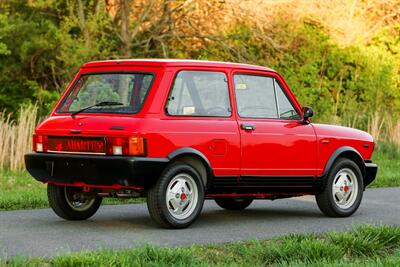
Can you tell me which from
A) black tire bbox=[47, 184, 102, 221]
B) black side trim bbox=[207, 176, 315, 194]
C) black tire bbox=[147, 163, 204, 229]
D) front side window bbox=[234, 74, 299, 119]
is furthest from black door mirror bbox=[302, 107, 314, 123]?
black tire bbox=[47, 184, 102, 221]

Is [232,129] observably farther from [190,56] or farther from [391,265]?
[190,56]

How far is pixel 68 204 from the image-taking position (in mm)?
11180

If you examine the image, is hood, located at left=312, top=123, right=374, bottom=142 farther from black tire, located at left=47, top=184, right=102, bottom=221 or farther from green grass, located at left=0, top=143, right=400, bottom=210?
green grass, located at left=0, top=143, right=400, bottom=210

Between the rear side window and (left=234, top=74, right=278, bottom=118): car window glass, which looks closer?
the rear side window

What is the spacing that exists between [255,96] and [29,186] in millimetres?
5151

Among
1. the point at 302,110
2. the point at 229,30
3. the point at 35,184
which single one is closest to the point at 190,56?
the point at 229,30

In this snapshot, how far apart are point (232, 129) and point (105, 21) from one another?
14510mm

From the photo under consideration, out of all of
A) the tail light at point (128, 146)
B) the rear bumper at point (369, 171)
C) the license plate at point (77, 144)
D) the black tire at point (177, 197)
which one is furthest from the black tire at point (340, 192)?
the license plate at point (77, 144)

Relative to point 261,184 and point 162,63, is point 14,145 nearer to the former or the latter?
point 261,184

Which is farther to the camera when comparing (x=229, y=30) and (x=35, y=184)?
(x=229, y=30)

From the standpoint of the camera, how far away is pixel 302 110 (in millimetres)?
11969

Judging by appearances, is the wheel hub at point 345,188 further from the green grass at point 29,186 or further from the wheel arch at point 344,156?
the green grass at point 29,186

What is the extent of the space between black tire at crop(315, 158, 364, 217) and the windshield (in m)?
2.77

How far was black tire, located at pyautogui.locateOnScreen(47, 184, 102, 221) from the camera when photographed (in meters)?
11.1
